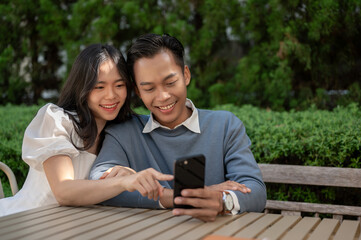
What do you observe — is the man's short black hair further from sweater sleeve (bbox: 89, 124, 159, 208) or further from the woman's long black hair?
sweater sleeve (bbox: 89, 124, 159, 208)

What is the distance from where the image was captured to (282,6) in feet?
22.3

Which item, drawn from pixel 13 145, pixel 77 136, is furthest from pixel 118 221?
pixel 13 145

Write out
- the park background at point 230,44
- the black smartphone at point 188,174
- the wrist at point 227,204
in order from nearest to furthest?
the black smartphone at point 188,174 → the wrist at point 227,204 → the park background at point 230,44

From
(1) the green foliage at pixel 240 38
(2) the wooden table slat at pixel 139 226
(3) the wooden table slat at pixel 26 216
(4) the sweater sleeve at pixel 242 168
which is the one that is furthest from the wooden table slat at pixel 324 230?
(1) the green foliage at pixel 240 38

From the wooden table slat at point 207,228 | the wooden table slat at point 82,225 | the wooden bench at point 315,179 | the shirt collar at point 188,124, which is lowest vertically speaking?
the wooden bench at point 315,179

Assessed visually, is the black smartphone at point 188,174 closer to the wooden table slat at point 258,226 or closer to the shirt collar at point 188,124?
the wooden table slat at point 258,226

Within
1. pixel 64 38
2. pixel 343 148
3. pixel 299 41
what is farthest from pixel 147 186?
pixel 64 38

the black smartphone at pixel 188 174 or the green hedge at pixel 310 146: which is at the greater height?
the black smartphone at pixel 188 174

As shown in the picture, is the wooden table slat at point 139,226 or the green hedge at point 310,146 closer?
the wooden table slat at point 139,226

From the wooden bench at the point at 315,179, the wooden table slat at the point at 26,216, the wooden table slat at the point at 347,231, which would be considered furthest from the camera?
the wooden bench at the point at 315,179

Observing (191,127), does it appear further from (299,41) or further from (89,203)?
(299,41)

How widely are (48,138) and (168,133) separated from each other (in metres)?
0.78

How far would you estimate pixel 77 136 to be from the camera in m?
2.64

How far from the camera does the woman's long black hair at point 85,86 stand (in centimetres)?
268
